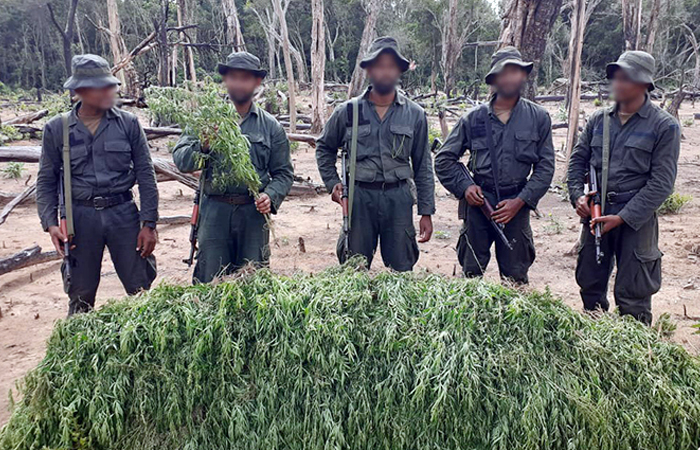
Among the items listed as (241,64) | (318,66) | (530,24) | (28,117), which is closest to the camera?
(241,64)

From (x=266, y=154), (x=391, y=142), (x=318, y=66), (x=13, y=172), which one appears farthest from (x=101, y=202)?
(x=318, y=66)

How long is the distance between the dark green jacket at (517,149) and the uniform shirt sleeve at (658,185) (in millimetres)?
653

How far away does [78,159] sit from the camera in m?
3.72

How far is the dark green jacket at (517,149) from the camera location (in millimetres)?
4133

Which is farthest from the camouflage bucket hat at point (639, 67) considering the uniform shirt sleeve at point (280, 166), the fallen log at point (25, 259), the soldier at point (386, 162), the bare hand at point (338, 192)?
the fallen log at point (25, 259)

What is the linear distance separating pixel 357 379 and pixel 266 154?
210 cm

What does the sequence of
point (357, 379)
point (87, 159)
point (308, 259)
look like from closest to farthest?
point (357, 379) < point (87, 159) < point (308, 259)

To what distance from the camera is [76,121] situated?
3.78 m

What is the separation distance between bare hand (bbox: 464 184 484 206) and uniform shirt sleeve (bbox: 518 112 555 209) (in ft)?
0.95

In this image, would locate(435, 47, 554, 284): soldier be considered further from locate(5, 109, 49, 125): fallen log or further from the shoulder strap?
locate(5, 109, 49, 125): fallen log

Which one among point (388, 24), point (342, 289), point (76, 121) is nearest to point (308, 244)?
point (76, 121)

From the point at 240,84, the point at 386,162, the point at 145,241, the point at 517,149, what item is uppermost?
the point at 240,84

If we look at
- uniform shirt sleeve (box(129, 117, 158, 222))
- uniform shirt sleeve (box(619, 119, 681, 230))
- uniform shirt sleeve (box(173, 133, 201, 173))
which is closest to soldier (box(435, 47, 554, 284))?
uniform shirt sleeve (box(619, 119, 681, 230))

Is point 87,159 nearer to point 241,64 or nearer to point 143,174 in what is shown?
point 143,174
